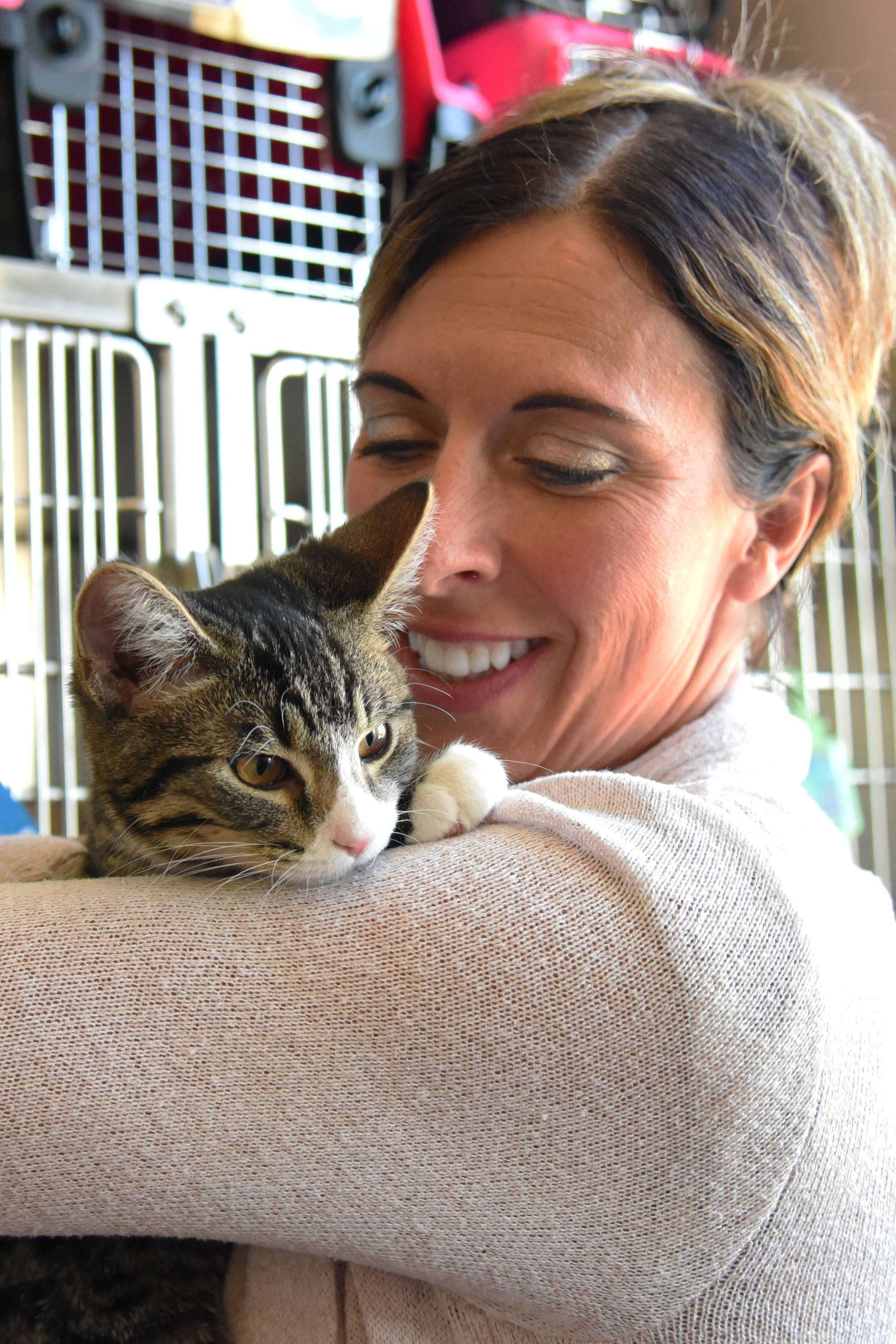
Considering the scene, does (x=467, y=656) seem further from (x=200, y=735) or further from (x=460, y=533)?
(x=200, y=735)

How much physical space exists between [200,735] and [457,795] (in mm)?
241

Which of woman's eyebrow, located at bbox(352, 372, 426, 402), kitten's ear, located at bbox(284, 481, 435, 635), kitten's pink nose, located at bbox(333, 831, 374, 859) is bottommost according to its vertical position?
kitten's pink nose, located at bbox(333, 831, 374, 859)

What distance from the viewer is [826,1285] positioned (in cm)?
71

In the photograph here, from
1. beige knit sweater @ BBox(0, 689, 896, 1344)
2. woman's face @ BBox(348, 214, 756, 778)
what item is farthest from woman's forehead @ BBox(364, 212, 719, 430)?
beige knit sweater @ BBox(0, 689, 896, 1344)

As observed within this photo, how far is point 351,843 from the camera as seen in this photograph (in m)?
0.87

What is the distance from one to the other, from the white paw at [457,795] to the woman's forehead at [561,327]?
370 millimetres

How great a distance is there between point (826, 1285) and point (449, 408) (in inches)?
32.8

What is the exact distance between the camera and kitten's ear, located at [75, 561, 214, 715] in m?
0.86

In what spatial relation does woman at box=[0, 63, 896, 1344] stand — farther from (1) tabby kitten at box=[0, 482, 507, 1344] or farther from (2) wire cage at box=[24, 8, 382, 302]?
(2) wire cage at box=[24, 8, 382, 302]

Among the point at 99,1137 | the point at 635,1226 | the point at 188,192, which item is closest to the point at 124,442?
the point at 188,192

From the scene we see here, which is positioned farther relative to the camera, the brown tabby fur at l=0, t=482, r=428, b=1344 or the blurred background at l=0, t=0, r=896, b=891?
the blurred background at l=0, t=0, r=896, b=891

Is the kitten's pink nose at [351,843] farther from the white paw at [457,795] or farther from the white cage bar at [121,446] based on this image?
the white cage bar at [121,446]

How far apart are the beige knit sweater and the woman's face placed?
373 mm

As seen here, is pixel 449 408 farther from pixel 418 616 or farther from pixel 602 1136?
pixel 602 1136
